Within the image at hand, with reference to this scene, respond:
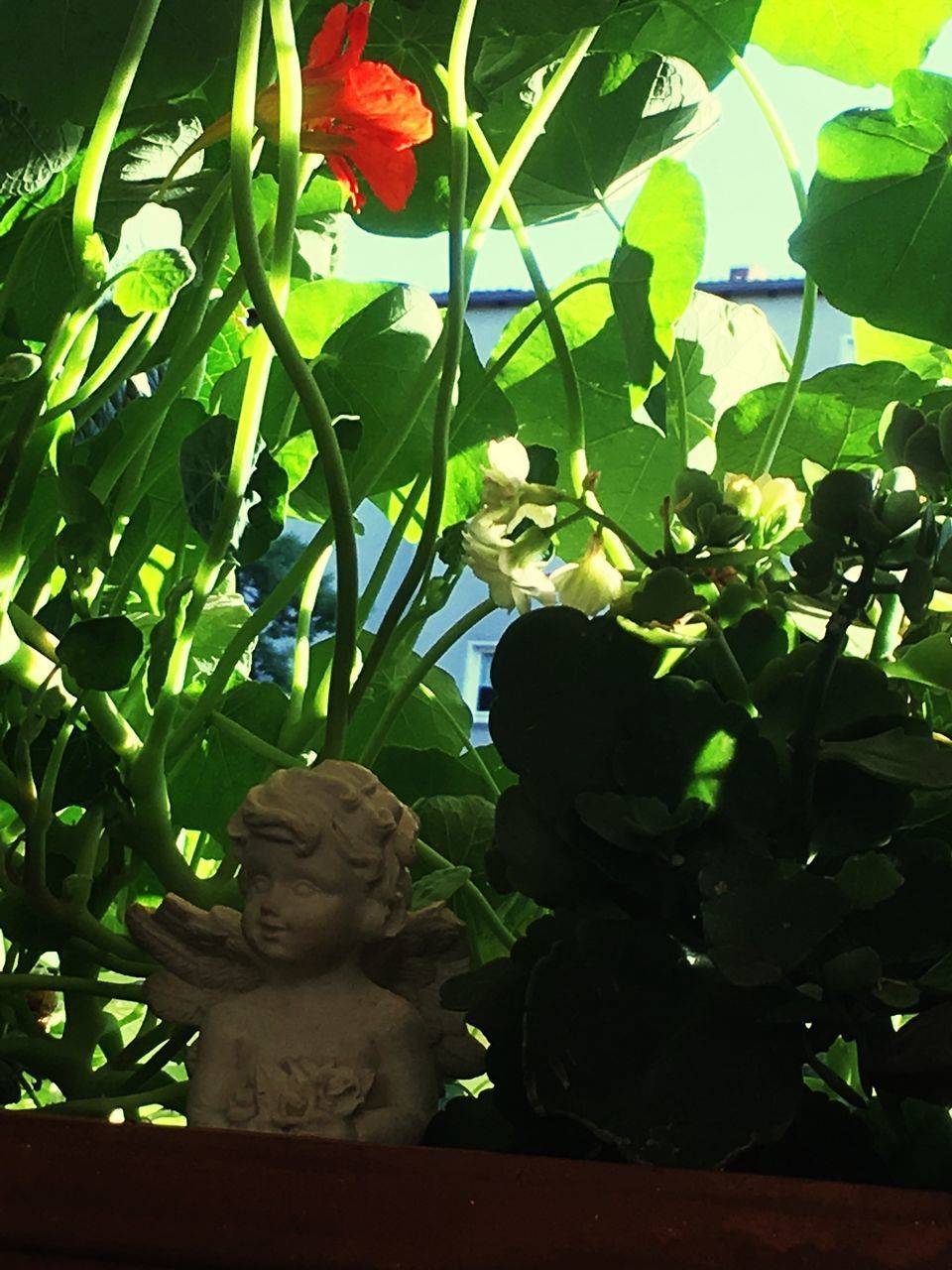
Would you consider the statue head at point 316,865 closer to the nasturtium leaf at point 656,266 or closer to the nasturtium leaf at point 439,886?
the nasturtium leaf at point 439,886

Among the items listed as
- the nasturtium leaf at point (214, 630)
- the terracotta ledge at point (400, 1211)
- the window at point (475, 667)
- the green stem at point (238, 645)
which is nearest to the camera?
the terracotta ledge at point (400, 1211)

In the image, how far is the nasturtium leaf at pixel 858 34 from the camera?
2.24 ft

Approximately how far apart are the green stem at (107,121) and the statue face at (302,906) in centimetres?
23

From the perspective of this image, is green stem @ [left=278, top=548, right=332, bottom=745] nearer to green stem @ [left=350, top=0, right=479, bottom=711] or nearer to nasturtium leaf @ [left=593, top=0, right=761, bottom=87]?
green stem @ [left=350, top=0, right=479, bottom=711]

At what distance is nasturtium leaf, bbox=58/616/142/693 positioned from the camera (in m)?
0.44

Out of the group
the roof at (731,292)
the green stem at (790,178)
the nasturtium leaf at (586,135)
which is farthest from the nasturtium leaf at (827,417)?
the roof at (731,292)

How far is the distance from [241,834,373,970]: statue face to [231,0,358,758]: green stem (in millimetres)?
74

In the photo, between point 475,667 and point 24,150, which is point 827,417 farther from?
point 475,667

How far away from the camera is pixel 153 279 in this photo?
471 mm

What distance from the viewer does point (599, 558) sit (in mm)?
495

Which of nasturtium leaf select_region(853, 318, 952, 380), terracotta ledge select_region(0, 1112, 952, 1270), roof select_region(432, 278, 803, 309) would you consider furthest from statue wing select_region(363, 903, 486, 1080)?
roof select_region(432, 278, 803, 309)

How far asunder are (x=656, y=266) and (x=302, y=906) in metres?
0.35

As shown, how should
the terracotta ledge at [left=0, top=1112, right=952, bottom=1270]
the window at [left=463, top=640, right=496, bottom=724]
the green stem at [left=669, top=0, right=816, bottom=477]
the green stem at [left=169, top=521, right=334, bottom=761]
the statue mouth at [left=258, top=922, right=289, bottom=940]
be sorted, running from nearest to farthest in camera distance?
the terracotta ledge at [left=0, top=1112, right=952, bottom=1270], the statue mouth at [left=258, top=922, right=289, bottom=940], the green stem at [left=169, top=521, right=334, bottom=761], the green stem at [left=669, top=0, right=816, bottom=477], the window at [left=463, top=640, right=496, bottom=724]

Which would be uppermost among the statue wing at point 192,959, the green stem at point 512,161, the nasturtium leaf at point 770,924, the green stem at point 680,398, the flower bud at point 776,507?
the green stem at point 512,161
